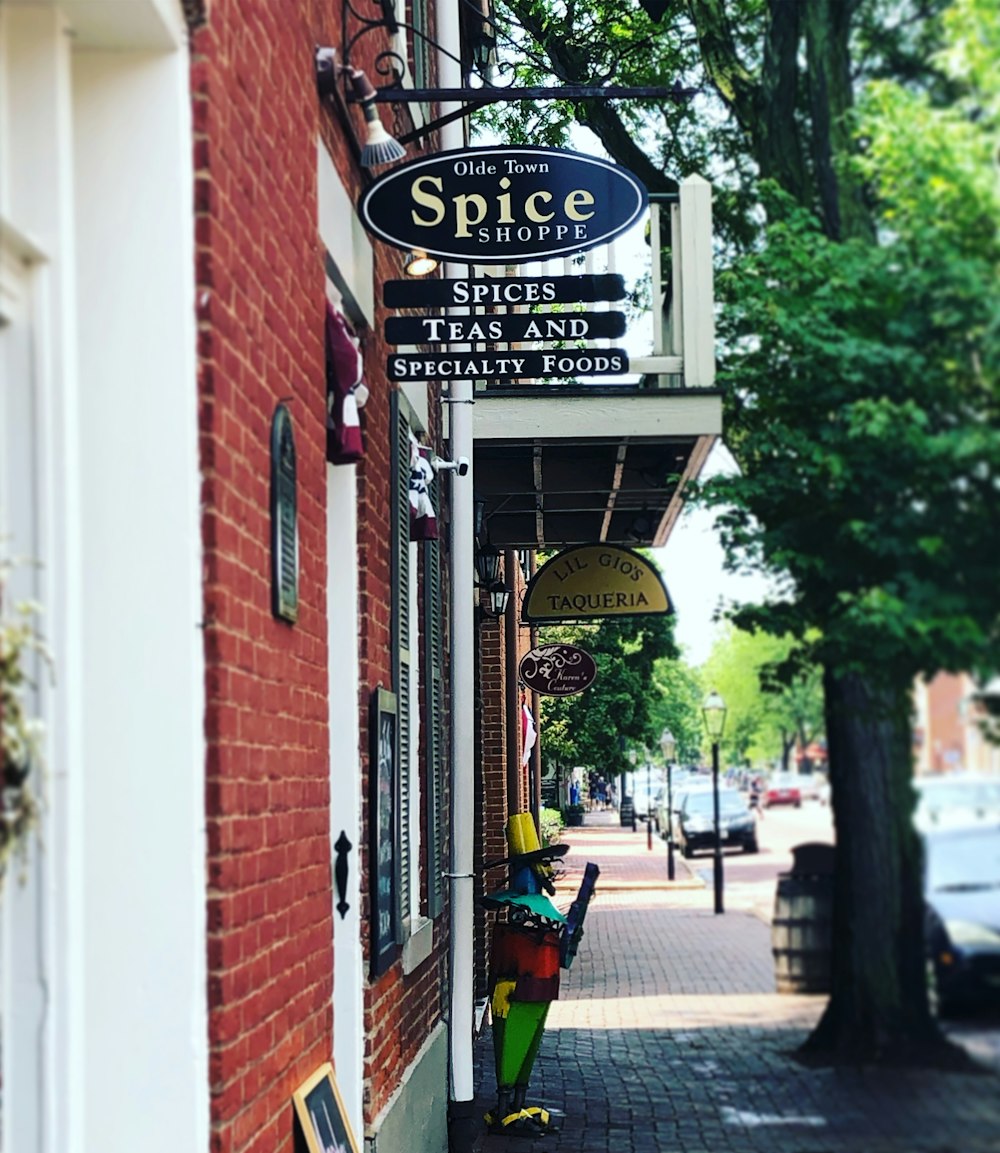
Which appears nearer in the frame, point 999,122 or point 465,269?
point 999,122

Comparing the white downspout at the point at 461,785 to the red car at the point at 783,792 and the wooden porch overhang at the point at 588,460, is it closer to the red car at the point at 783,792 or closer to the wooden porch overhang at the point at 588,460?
the wooden porch overhang at the point at 588,460

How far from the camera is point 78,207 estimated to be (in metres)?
3.75

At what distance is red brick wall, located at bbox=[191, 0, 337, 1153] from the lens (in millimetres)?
3818

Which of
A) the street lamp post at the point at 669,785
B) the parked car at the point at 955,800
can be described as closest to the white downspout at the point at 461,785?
the street lamp post at the point at 669,785

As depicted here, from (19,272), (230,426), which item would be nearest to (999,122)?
(19,272)

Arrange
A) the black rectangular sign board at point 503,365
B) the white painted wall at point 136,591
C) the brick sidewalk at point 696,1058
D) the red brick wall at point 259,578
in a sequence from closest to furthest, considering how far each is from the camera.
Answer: the brick sidewalk at point 696,1058
the white painted wall at point 136,591
the red brick wall at point 259,578
the black rectangular sign board at point 503,365

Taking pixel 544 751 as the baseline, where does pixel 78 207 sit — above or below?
above

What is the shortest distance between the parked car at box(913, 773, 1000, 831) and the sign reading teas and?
283 cm

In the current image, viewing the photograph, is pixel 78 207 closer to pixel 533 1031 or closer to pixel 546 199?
pixel 546 199

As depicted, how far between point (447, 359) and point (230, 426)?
6.32ft

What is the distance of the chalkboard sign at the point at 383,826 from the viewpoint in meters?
6.17

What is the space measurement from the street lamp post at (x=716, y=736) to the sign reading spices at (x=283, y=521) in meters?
1.13

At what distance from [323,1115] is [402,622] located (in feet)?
9.31

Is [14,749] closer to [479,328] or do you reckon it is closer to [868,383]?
[868,383]
